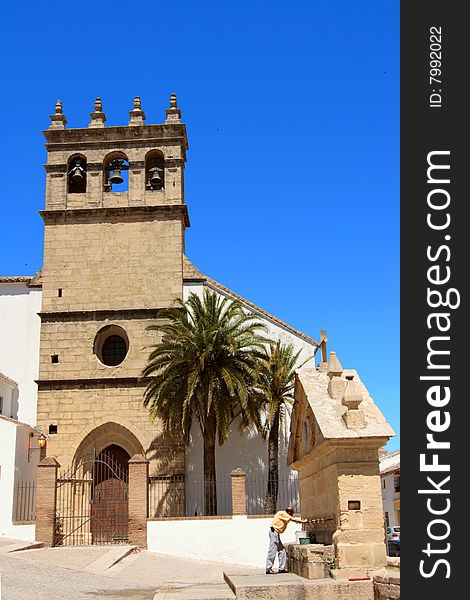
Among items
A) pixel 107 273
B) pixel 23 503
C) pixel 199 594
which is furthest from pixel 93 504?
pixel 199 594

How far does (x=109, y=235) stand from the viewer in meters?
27.8

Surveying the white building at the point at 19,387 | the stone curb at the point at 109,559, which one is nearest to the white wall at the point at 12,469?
Answer: the white building at the point at 19,387

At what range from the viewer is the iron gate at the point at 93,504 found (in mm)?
23516

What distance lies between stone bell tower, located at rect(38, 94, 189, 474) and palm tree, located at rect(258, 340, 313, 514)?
3.02 m

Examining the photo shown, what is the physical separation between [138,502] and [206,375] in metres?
4.70

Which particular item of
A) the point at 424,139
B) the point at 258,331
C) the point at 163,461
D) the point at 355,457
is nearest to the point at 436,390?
the point at 424,139

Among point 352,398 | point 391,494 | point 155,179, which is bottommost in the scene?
point 391,494

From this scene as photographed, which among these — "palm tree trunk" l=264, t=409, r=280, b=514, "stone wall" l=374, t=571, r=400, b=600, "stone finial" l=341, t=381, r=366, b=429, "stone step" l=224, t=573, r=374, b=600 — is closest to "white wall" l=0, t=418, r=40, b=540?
"palm tree trunk" l=264, t=409, r=280, b=514

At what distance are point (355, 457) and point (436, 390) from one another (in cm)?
388

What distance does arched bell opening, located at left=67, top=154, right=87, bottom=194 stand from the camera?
2834 centimetres

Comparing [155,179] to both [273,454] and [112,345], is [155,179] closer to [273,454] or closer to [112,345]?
[112,345]

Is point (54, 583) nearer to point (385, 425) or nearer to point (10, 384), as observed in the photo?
point (385, 425)

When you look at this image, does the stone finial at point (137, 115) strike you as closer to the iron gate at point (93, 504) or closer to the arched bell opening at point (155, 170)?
the arched bell opening at point (155, 170)

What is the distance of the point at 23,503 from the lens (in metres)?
23.4
